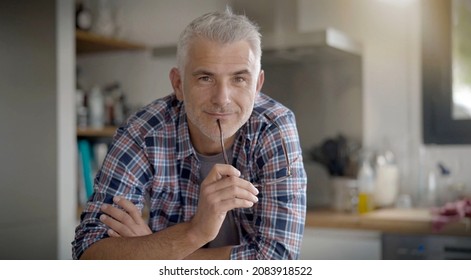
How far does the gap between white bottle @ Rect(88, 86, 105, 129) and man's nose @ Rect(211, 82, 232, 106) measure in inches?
40.9

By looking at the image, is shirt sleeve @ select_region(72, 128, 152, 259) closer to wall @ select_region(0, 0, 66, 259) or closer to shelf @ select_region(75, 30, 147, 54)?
wall @ select_region(0, 0, 66, 259)

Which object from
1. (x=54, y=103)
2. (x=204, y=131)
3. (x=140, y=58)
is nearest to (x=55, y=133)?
(x=54, y=103)

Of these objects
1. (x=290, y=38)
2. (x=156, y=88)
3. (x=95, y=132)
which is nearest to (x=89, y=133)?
(x=95, y=132)

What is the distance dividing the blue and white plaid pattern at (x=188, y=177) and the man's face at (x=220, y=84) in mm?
57

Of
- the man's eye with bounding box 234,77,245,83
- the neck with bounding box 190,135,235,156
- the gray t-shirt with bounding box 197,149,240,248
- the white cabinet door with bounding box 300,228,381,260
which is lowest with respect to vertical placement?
the white cabinet door with bounding box 300,228,381,260

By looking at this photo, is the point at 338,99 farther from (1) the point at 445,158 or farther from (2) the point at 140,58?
(2) the point at 140,58

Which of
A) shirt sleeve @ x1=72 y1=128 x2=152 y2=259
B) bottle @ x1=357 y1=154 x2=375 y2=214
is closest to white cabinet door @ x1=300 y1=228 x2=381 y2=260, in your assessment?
bottle @ x1=357 y1=154 x2=375 y2=214

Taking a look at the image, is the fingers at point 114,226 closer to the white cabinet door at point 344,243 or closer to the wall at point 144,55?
the wall at point 144,55

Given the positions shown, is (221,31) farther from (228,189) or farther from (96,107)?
(96,107)

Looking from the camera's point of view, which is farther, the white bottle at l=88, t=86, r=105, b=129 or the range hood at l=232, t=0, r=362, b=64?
the white bottle at l=88, t=86, r=105, b=129

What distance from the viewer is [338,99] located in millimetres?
1793

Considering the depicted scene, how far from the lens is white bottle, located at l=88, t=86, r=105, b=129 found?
1.79 metres

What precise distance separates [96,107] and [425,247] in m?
1.01

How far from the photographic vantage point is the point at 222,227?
2.98 ft
